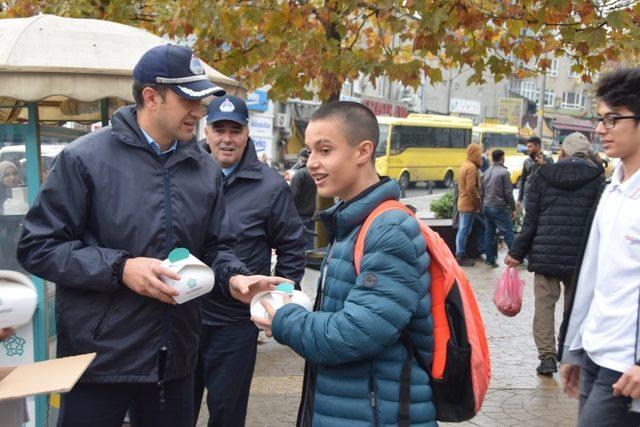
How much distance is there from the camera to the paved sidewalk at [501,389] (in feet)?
18.4

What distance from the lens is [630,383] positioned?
2.90 meters

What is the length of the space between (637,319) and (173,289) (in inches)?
67.6

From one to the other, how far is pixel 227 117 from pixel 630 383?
2410 mm

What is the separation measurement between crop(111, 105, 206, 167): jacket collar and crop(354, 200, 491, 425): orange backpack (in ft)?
2.77

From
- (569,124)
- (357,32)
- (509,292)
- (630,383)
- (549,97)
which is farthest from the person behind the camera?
(549,97)

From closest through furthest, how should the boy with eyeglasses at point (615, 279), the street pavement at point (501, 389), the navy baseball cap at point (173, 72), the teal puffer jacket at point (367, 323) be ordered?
the teal puffer jacket at point (367, 323), the navy baseball cap at point (173, 72), the boy with eyeglasses at point (615, 279), the street pavement at point (501, 389)

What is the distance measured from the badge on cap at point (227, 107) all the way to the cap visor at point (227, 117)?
0.02 meters

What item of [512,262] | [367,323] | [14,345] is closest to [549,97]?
[512,262]

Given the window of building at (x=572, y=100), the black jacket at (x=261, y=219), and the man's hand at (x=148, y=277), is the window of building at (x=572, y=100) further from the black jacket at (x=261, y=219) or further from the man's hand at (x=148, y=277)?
the man's hand at (x=148, y=277)

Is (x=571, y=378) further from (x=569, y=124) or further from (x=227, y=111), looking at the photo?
(x=569, y=124)

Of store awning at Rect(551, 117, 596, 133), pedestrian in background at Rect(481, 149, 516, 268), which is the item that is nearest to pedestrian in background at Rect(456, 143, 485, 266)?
pedestrian in background at Rect(481, 149, 516, 268)

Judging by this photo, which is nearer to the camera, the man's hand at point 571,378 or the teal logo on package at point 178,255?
the teal logo on package at point 178,255

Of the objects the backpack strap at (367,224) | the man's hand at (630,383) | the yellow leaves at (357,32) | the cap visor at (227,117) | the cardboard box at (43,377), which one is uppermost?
the yellow leaves at (357,32)

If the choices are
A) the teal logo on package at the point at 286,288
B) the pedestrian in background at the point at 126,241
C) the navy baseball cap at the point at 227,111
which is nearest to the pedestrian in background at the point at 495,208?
the navy baseball cap at the point at 227,111
